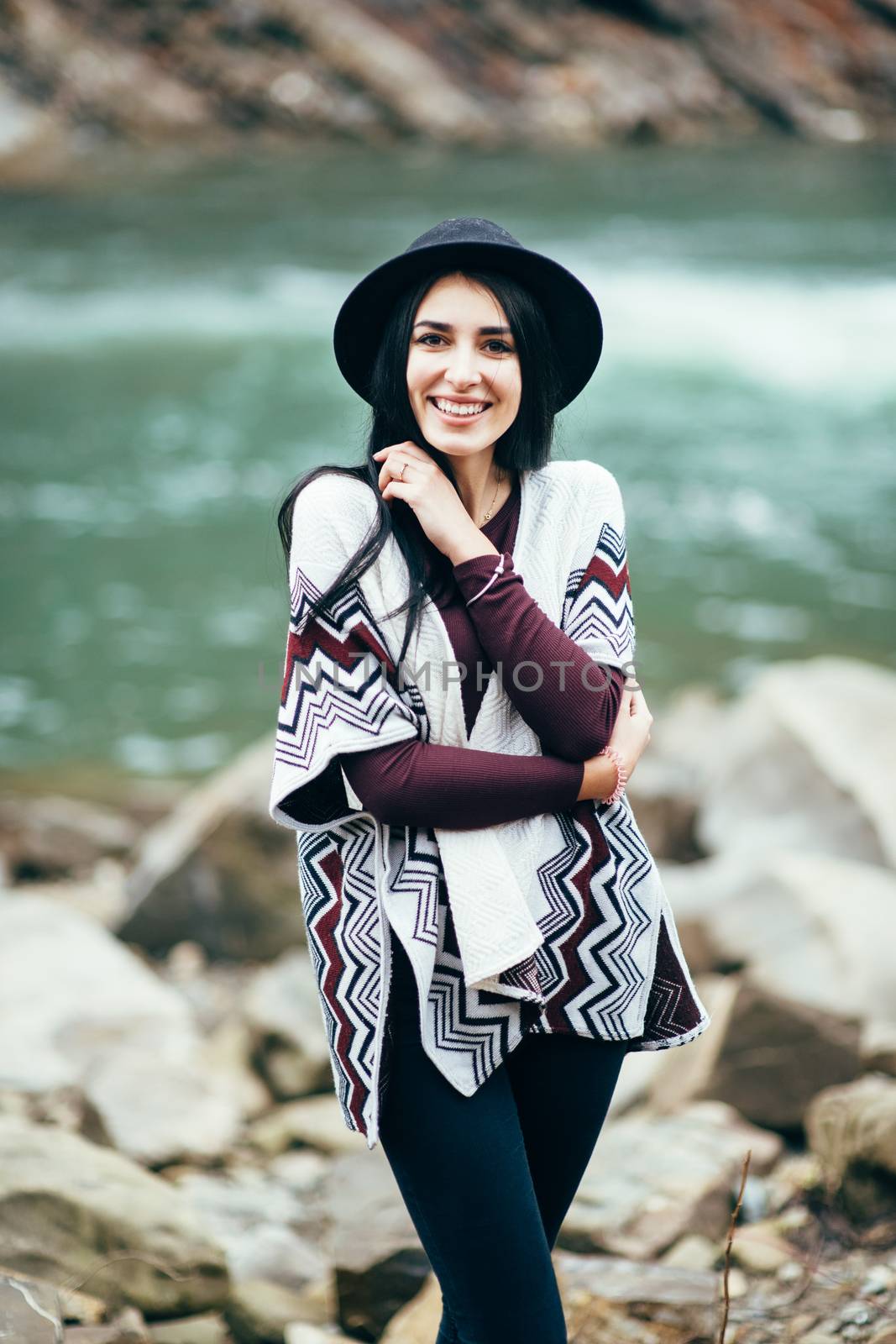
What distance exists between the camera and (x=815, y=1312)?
2619 millimetres

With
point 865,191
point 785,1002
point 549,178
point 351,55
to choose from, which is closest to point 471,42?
point 351,55

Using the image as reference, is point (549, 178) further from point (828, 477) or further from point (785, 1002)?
point (785, 1002)

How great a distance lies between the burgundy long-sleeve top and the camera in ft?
6.11

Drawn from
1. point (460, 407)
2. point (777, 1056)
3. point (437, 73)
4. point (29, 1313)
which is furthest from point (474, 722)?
point (437, 73)

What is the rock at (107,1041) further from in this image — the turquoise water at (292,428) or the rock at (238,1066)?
the turquoise water at (292,428)

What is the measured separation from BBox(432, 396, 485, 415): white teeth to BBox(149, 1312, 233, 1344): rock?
191 cm

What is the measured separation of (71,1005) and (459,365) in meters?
3.02

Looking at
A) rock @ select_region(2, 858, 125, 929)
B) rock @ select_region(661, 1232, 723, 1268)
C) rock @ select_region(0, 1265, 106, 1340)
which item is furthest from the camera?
rock @ select_region(2, 858, 125, 929)

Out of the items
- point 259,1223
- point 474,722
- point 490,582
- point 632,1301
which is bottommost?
point 259,1223

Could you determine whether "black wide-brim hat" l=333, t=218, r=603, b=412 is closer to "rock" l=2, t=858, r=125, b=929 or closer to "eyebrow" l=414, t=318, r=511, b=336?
"eyebrow" l=414, t=318, r=511, b=336

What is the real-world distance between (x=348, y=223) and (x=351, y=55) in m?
11.0

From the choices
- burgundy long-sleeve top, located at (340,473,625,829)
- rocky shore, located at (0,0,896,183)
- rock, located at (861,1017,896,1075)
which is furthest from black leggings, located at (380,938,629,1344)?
rocky shore, located at (0,0,896,183)

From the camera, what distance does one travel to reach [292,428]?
12523mm

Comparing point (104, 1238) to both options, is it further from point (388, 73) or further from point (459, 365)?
point (388, 73)
